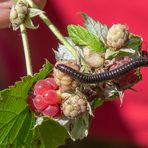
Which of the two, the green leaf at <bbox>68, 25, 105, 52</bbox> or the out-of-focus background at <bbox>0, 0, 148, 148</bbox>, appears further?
the out-of-focus background at <bbox>0, 0, 148, 148</bbox>

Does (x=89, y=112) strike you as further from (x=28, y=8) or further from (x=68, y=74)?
(x=28, y=8)

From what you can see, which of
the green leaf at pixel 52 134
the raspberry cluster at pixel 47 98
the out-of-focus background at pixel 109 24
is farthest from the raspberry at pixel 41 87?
the out-of-focus background at pixel 109 24

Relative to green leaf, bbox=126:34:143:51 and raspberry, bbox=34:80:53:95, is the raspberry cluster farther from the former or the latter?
green leaf, bbox=126:34:143:51

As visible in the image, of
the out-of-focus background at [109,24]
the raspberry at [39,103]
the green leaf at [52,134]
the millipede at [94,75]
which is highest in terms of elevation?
the millipede at [94,75]

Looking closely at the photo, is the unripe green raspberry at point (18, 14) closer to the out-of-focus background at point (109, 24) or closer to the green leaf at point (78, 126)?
the green leaf at point (78, 126)

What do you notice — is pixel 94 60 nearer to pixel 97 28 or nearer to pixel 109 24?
pixel 97 28

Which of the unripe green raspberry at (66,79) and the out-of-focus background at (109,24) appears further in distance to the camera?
the out-of-focus background at (109,24)

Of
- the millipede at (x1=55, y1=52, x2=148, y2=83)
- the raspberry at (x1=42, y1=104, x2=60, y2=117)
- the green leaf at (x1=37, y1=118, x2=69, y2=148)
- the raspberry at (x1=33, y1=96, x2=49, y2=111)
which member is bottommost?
the green leaf at (x1=37, y1=118, x2=69, y2=148)

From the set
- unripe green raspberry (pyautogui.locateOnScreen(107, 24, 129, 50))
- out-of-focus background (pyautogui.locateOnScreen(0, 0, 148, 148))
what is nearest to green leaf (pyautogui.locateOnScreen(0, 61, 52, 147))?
unripe green raspberry (pyautogui.locateOnScreen(107, 24, 129, 50))
